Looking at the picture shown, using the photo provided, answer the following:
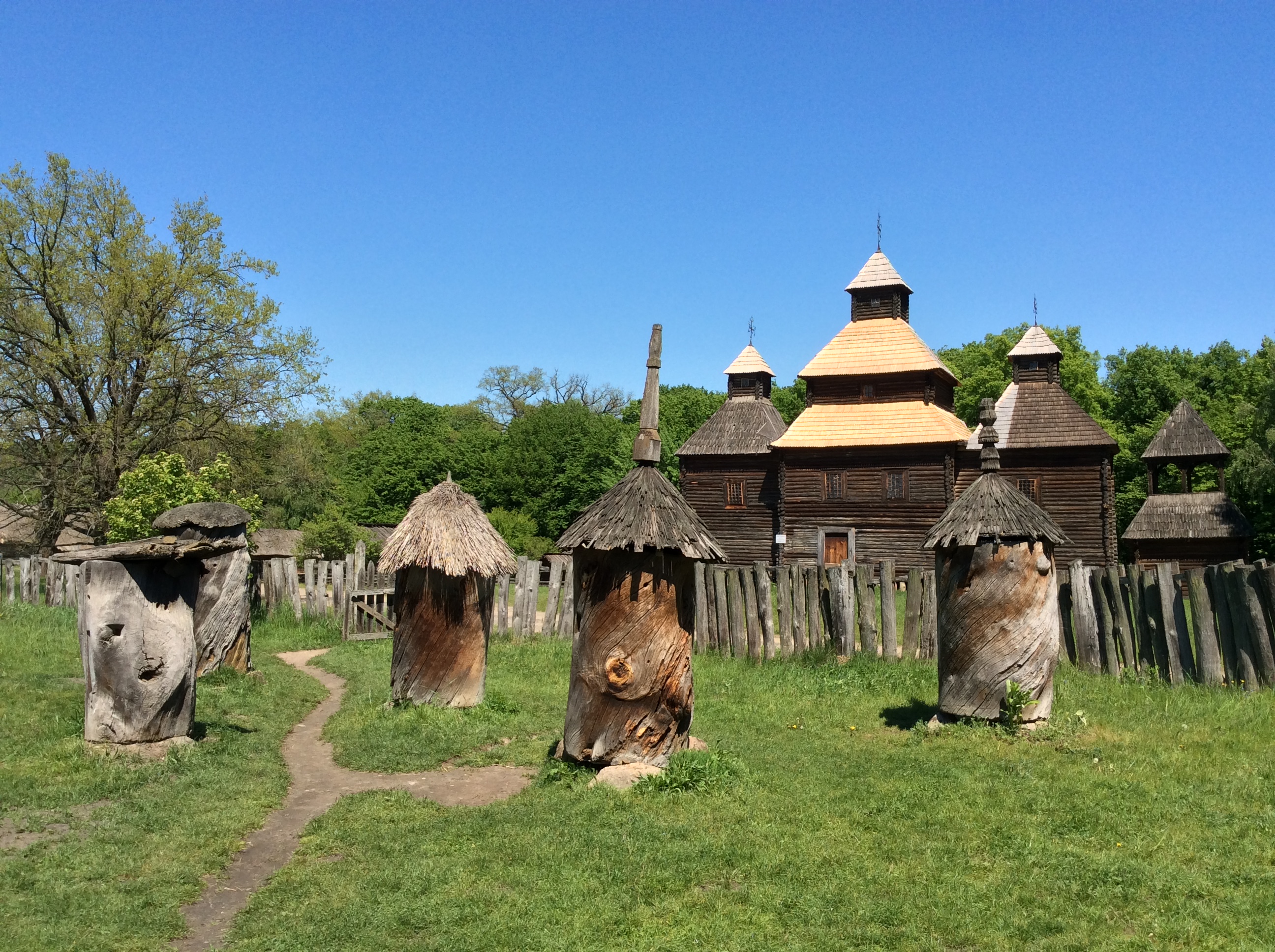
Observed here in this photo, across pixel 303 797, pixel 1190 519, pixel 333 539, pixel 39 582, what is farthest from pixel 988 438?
pixel 333 539

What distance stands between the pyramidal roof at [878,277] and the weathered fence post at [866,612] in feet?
74.4

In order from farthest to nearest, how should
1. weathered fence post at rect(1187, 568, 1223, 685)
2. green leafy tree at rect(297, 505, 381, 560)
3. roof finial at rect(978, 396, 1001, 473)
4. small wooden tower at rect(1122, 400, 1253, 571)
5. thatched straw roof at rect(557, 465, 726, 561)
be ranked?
1. green leafy tree at rect(297, 505, 381, 560)
2. small wooden tower at rect(1122, 400, 1253, 571)
3. weathered fence post at rect(1187, 568, 1223, 685)
4. roof finial at rect(978, 396, 1001, 473)
5. thatched straw roof at rect(557, 465, 726, 561)

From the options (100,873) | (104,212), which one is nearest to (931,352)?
(104,212)

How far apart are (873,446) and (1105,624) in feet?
66.3

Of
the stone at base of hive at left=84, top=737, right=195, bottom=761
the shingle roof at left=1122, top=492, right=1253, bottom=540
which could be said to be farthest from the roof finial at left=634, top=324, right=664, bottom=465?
the shingle roof at left=1122, top=492, right=1253, bottom=540

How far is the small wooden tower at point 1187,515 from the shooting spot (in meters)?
31.0

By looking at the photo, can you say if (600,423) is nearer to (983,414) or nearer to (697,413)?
(697,413)

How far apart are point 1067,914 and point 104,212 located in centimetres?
3148

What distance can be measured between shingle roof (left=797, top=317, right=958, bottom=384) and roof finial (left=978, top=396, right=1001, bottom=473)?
22.2 m

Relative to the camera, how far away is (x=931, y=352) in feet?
109

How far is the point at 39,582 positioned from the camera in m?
23.9

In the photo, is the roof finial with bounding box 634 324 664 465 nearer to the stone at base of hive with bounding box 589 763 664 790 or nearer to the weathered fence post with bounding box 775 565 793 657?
the stone at base of hive with bounding box 589 763 664 790

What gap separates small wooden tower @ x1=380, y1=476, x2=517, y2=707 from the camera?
35.9ft

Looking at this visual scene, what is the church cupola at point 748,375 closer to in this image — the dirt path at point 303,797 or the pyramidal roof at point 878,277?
the pyramidal roof at point 878,277
